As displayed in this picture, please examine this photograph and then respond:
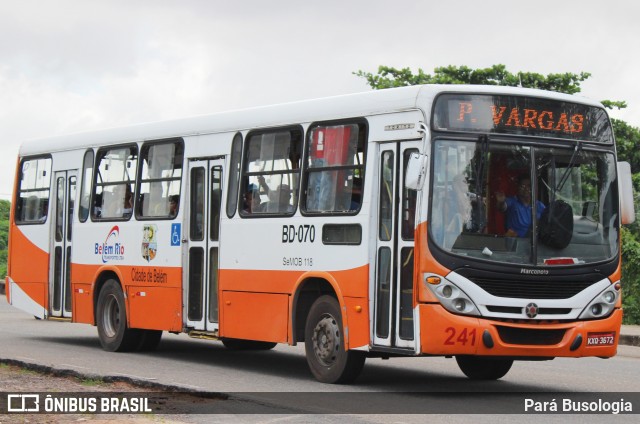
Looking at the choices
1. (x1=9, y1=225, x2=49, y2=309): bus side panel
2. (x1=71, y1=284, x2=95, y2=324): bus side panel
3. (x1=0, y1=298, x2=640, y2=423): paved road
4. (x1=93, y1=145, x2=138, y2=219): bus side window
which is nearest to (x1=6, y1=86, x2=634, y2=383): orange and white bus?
(x1=0, y1=298, x2=640, y2=423): paved road

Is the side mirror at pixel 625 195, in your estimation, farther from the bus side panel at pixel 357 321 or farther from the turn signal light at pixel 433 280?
the bus side panel at pixel 357 321

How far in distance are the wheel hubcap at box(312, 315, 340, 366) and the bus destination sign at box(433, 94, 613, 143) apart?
8.65ft

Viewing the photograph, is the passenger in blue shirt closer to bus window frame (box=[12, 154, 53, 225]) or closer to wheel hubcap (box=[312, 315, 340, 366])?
wheel hubcap (box=[312, 315, 340, 366])

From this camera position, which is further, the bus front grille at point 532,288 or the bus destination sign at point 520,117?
the bus destination sign at point 520,117

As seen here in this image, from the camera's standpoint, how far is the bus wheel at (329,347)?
1363 centimetres

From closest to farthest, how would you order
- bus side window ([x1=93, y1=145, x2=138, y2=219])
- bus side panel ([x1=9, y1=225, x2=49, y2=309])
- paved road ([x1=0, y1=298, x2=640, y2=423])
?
paved road ([x1=0, y1=298, x2=640, y2=423]) → bus side window ([x1=93, y1=145, x2=138, y2=219]) → bus side panel ([x1=9, y1=225, x2=49, y2=309])

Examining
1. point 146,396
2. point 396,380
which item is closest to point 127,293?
point 396,380

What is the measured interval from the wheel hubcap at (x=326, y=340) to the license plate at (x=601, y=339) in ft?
8.82

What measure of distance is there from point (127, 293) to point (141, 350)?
3.21ft

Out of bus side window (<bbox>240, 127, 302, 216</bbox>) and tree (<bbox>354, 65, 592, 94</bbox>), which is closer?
bus side window (<bbox>240, 127, 302, 216</bbox>)

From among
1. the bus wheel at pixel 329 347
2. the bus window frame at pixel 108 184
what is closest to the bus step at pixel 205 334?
the bus wheel at pixel 329 347

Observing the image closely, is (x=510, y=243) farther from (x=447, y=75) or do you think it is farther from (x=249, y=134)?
(x=447, y=75)

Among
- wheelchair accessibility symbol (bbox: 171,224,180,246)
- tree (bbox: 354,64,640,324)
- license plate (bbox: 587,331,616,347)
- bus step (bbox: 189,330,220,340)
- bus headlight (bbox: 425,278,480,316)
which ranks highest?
tree (bbox: 354,64,640,324)

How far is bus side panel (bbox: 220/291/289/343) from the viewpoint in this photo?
48.2ft
